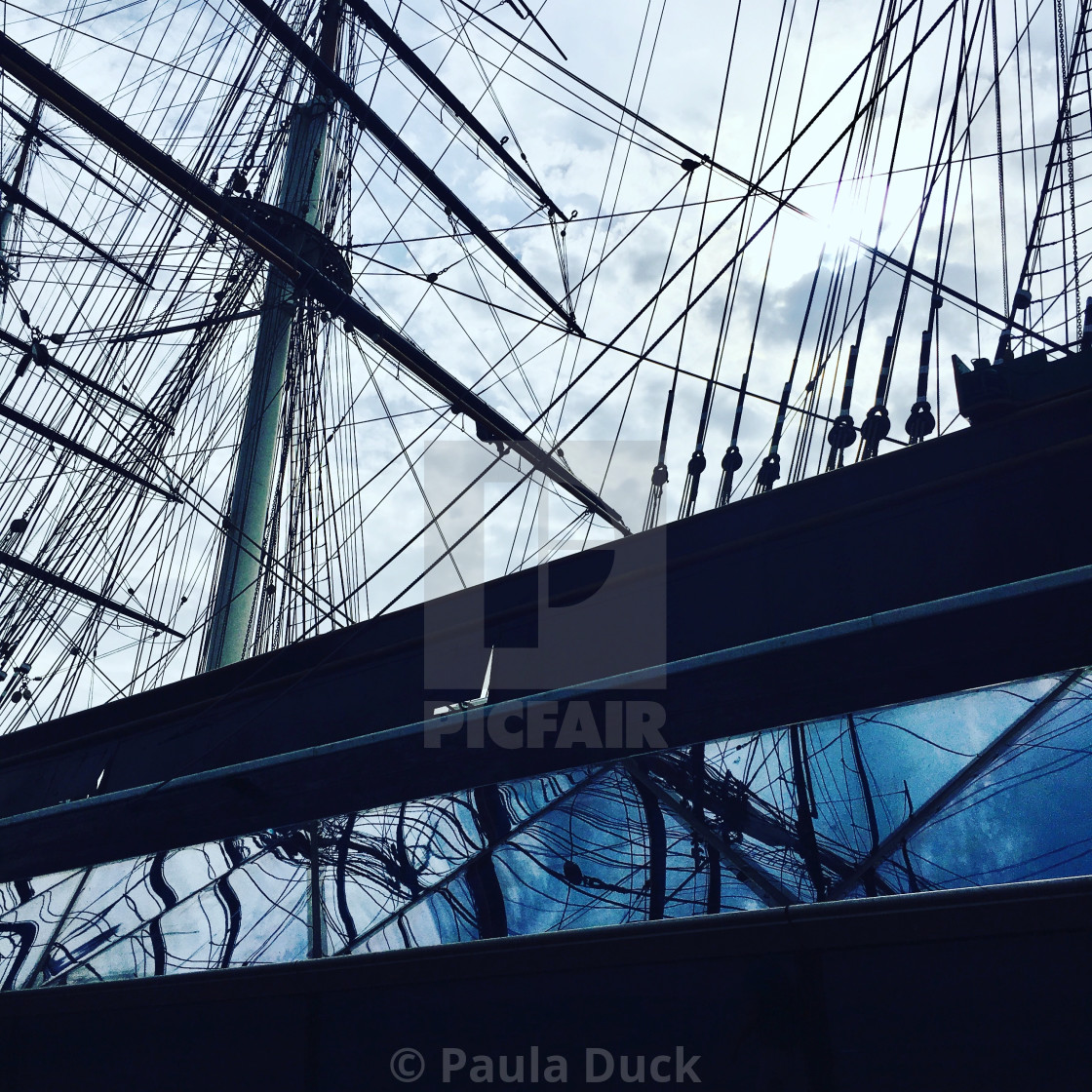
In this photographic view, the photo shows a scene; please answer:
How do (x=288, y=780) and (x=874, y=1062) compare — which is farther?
(x=288, y=780)

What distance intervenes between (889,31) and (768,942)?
5.14m

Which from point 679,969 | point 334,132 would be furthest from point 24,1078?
point 334,132

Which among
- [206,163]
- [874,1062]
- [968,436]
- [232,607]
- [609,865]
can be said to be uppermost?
[206,163]

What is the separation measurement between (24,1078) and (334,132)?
45.8 ft

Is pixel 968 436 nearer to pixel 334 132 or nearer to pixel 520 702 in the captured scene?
pixel 520 702

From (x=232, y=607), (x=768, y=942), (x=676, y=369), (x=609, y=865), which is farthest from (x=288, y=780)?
Answer: (x=232, y=607)

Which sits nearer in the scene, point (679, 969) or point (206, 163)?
point (679, 969)

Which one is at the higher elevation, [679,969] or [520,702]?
[520,702]

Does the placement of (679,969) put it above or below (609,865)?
below

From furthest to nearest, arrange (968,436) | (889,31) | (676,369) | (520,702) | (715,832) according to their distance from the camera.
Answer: (676,369) < (889,31) < (520,702) < (968,436) < (715,832)

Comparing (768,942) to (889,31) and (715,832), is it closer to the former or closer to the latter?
(715,832)

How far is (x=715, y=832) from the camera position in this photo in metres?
3.07

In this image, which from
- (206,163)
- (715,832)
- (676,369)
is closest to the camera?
(715,832)

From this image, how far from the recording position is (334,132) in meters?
15.1
